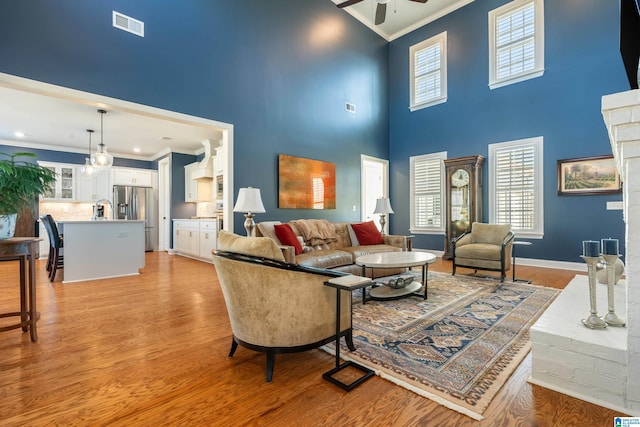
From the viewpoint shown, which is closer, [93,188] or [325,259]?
[325,259]

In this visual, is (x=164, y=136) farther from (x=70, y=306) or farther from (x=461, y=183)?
(x=461, y=183)

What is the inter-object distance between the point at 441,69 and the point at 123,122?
6.62 m

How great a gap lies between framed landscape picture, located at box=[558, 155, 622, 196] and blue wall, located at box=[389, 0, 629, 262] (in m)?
0.10

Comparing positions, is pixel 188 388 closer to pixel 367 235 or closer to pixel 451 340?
pixel 451 340

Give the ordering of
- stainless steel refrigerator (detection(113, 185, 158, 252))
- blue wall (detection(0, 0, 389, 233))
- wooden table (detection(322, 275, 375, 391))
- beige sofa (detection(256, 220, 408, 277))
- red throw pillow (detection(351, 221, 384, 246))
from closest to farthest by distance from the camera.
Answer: wooden table (detection(322, 275, 375, 391)), blue wall (detection(0, 0, 389, 233)), beige sofa (detection(256, 220, 408, 277)), red throw pillow (detection(351, 221, 384, 246)), stainless steel refrigerator (detection(113, 185, 158, 252))

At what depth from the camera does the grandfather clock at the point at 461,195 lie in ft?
19.0

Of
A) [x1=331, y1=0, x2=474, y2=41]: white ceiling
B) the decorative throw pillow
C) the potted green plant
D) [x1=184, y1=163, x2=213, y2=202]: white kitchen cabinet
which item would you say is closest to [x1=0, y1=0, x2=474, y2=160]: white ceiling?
[x1=331, y1=0, x2=474, y2=41]: white ceiling

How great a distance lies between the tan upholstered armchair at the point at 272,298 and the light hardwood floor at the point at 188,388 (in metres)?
0.21

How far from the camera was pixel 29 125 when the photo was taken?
19.2 ft

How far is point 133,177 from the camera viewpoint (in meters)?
8.37

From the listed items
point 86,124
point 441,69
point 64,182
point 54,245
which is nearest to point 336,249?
point 54,245

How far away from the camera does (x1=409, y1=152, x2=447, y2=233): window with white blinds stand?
263 inches

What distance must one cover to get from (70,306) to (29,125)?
474 cm

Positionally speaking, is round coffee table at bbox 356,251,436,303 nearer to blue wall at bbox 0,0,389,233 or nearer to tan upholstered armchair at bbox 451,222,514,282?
tan upholstered armchair at bbox 451,222,514,282
